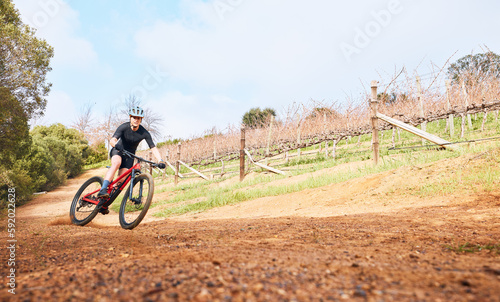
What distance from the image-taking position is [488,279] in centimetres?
143

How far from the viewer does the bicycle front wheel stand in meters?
5.05

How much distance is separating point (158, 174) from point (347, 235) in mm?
28567

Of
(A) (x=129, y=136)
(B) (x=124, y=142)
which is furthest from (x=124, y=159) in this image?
(A) (x=129, y=136)

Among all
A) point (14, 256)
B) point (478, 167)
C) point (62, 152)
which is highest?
point (62, 152)

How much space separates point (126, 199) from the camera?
5535 mm

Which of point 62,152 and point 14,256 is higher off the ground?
point 62,152

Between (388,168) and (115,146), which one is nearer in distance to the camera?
(115,146)

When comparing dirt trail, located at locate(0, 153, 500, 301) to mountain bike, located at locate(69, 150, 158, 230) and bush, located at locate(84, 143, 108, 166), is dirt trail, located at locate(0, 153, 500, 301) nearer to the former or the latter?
mountain bike, located at locate(69, 150, 158, 230)

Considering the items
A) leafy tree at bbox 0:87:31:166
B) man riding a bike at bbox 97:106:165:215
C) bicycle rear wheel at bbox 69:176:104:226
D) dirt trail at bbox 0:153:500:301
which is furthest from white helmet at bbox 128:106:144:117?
leafy tree at bbox 0:87:31:166

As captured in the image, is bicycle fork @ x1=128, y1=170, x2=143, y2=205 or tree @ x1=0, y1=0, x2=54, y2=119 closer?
bicycle fork @ x1=128, y1=170, x2=143, y2=205

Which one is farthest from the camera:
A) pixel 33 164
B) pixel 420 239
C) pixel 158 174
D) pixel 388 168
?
pixel 158 174

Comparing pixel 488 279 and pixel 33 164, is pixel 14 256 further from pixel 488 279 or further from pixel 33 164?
pixel 33 164

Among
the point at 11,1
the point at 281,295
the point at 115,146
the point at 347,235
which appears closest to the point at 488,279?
the point at 281,295

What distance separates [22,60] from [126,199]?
39.0 feet
